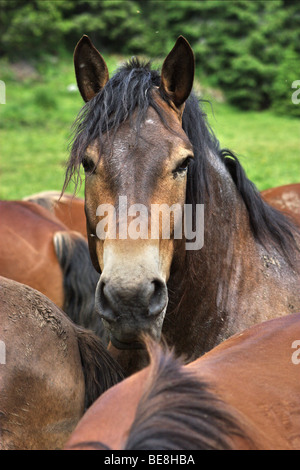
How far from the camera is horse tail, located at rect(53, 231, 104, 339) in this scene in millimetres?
4121

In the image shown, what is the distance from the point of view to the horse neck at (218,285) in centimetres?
258

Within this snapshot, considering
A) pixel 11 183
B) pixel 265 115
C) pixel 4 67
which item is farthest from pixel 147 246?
pixel 4 67

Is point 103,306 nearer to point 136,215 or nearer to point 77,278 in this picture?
point 136,215

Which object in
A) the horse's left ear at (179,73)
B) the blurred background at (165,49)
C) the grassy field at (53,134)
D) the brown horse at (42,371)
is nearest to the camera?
the brown horse at (42,371)

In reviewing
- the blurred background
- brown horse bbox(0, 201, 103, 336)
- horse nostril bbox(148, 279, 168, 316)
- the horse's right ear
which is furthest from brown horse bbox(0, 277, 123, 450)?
the blurred background

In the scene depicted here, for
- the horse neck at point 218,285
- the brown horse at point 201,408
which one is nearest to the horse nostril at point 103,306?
the brown horse at point 201,408

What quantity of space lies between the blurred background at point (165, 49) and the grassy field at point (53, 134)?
0.15 ft

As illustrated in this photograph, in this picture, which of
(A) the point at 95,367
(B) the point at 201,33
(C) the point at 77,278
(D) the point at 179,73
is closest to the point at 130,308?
Result: (A) the point at 95,367

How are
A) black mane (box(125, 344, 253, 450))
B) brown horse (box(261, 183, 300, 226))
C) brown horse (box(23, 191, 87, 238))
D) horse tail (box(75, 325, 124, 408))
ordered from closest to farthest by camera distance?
black mane (box(125, 344, 253, 450))
horse tail (box(75, 325, 124, 408))
brown horse (box(261, 183, 300, 226))
brown horse (box(23, 191, 87, 238))

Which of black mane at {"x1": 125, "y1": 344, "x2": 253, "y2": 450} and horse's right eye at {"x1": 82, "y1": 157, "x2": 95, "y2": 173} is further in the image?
horse's right eye at {"x1": 82, "y1": 157, "x2": 95, "y2": 173}

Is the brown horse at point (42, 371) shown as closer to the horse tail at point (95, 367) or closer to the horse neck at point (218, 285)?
the horse tail at point (95, 367)

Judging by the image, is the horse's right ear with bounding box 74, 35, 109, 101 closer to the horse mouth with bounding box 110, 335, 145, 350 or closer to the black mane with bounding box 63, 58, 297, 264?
the black mane with bounding box 63, 58, 297, 264

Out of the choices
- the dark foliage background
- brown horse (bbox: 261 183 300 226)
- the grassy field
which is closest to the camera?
brown horse (bbox: 261 183 300 226)

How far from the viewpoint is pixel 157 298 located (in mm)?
2018
